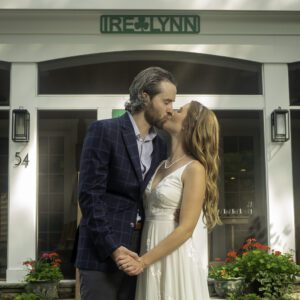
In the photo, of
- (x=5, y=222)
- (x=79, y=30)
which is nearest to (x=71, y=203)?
(x=5, y=222)

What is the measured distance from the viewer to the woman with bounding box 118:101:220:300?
2711mm

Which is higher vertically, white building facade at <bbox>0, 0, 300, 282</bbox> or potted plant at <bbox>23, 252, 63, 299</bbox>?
white building facade at <bbox>0, 0, 300, 282</bbox>

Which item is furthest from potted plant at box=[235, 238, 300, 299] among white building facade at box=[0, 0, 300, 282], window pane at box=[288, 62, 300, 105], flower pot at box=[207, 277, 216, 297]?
window pane at box=[288, 62, 300, 105]

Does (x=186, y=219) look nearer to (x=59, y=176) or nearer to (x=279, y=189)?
(x=279, y=189)

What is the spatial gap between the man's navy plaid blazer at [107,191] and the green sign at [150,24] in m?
4.68

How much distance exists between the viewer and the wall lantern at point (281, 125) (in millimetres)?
7160

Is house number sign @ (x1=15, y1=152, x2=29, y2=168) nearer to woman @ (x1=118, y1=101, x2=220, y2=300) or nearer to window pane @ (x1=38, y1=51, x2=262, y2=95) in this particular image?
Answer: window pane @ (x1=38, y1=51, x2=262, y2=95)

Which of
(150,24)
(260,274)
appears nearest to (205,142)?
(260,274)

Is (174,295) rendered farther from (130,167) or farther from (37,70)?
(37,70)

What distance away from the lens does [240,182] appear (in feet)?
24.8

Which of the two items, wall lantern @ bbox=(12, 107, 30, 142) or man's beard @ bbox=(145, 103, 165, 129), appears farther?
wall lantern @ bbox=(12, 107, 30, 142)

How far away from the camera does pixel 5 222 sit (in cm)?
722

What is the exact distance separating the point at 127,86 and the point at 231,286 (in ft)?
9.10

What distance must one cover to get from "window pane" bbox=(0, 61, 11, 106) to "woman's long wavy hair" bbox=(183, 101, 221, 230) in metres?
4.84
